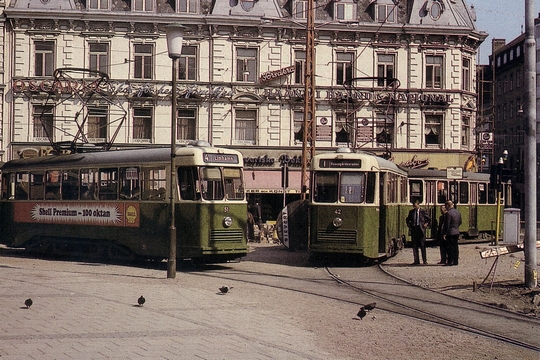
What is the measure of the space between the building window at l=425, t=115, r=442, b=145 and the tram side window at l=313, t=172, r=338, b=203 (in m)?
24.9

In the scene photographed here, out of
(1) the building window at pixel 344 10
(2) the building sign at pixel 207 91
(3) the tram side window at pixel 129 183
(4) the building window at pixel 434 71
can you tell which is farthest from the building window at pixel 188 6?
(3) the tram side window at pixel 129 183

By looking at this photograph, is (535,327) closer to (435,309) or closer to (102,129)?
(435,309)

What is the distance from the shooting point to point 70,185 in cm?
2423

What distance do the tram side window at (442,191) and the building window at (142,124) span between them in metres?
16.7

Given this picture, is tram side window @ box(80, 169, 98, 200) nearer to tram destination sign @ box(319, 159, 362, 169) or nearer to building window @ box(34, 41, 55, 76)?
tram destination sign @ box(319, 159, 362, 169)

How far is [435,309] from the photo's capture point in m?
14.3

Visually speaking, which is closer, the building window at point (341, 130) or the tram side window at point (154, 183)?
the tram side window at point (154, 183)

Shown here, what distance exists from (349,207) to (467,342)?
1135cm

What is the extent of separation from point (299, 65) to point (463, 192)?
13786 millimetres

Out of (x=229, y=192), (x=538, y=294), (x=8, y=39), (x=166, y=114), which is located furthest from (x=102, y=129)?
(x=538, y=294)

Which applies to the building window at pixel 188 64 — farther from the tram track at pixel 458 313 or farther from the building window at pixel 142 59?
the tram track at pixel 458 313

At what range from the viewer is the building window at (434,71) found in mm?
46531

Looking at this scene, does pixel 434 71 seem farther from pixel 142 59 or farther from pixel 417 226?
pixel 417 226

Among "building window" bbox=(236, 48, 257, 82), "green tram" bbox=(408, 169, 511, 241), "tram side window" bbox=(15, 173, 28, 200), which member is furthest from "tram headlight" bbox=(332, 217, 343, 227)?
"building window" bbox=(236, 48, 257, 82)
